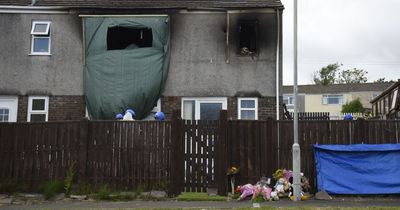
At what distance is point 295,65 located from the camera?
10.5m

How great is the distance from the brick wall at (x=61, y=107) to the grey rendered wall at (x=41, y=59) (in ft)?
0.70

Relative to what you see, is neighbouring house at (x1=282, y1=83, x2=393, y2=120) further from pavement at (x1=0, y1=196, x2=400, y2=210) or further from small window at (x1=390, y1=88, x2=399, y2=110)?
pavement at (x1=0, y1=196, x2=400, y2=210)

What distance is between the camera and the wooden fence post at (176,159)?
10.8 metres

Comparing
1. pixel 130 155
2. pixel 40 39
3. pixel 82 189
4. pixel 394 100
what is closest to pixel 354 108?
pixel 394 100

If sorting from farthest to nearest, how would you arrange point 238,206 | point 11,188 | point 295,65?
point 11,188 → point 295,65 → point 238,206

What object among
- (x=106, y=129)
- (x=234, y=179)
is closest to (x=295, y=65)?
(x=234, y=179)

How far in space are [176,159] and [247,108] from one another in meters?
5.37

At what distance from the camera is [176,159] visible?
10875 millimetres

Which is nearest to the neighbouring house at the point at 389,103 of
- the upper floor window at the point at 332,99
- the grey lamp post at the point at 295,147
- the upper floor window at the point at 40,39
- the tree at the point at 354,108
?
the grey lamp post at the point at 295,147

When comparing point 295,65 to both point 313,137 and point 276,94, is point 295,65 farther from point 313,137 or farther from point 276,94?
point 276,94

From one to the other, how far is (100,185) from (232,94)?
20.3 feet

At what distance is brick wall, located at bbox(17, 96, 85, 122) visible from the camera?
51.6 feet

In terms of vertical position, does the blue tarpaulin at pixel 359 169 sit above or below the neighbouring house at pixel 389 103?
below

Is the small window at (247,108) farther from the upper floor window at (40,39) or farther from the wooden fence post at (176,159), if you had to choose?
the upper floor window at (40,39)
